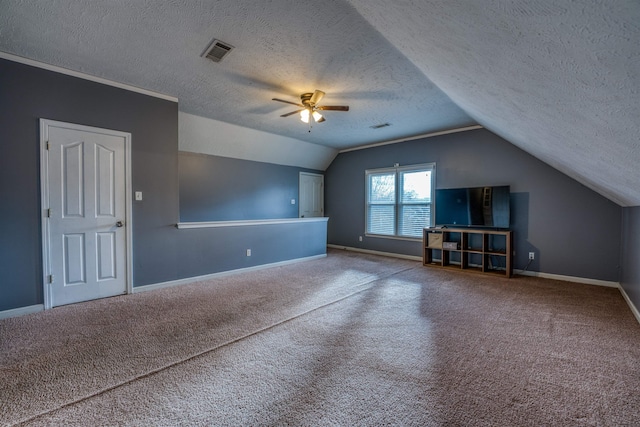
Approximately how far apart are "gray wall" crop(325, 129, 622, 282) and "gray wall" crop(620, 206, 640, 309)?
0.29 m

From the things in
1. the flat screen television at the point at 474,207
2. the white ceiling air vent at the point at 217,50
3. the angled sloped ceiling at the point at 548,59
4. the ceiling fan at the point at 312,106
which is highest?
the white ceiling air vent at the point at 217,50

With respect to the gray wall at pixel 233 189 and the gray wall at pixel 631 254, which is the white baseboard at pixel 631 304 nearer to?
the gray wall at pixel 631 254

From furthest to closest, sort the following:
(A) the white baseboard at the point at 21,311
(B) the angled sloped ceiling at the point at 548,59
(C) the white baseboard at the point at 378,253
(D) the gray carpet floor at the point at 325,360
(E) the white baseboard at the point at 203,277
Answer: (C) the white baseboard at the point at 378,253 → (E) the white baseboard at the point at 203,277 → (A) the white baseboard at the point at 21,311 → (D) the gray carpet floor at the point at 325,360 → (B) the angled sloped ceiling at the point at 548,59

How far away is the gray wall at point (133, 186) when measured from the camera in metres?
2.77

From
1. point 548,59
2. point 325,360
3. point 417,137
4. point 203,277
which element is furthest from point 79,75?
point 417,137

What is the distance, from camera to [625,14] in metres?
0.73

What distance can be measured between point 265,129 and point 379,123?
228 cm

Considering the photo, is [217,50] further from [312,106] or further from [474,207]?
[474,207]

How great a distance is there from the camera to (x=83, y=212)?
321 centimetres

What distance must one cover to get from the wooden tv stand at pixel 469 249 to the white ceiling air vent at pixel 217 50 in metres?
4.43

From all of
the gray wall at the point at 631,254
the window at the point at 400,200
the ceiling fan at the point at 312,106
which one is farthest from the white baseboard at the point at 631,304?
the ceiling fan at the point at 312,106

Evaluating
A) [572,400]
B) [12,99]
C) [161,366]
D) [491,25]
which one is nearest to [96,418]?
[161,366]

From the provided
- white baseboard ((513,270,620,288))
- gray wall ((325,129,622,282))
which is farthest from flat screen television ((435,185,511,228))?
white baseboard ((513,270,620,288))

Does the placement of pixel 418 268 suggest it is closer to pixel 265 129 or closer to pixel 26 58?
pixel 265 129
